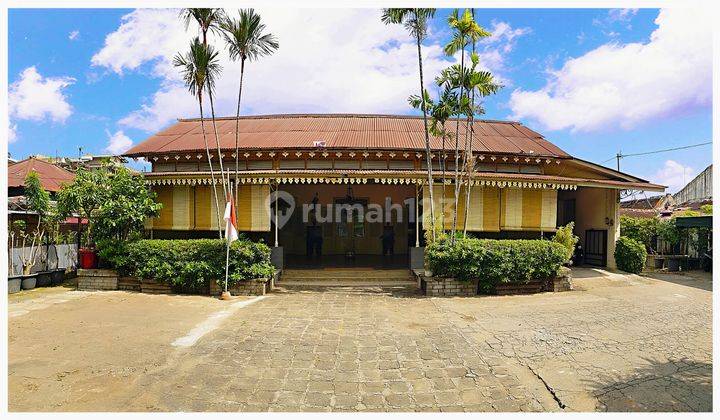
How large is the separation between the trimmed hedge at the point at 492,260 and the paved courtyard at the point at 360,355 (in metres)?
0.90

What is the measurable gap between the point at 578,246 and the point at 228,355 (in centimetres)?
1330

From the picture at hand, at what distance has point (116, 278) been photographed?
990 centimetres

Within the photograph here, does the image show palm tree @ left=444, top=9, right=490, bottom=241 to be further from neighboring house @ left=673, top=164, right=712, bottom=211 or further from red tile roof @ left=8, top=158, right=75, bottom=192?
neighboring house @ left=673, top=164, right=712, bottom=211

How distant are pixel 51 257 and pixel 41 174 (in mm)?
5172

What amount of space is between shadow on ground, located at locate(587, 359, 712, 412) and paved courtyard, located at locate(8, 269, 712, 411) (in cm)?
2

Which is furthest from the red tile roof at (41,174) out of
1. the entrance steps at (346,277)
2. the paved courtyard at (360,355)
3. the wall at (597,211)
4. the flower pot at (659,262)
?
the flower pot at (659,262)

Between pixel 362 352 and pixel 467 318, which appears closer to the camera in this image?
pixel 362 352

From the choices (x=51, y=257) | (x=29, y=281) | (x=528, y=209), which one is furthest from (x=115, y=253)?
(x=528, y=209)

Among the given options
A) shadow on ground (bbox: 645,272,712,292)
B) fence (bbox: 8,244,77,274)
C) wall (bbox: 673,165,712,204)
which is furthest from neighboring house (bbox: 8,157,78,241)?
wall (bbox: 673,165,712,204)

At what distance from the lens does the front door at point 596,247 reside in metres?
13.3

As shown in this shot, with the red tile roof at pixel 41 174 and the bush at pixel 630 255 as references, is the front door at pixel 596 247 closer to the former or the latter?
the bush at pixel 630 255

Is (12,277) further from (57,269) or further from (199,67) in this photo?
(199,67)
